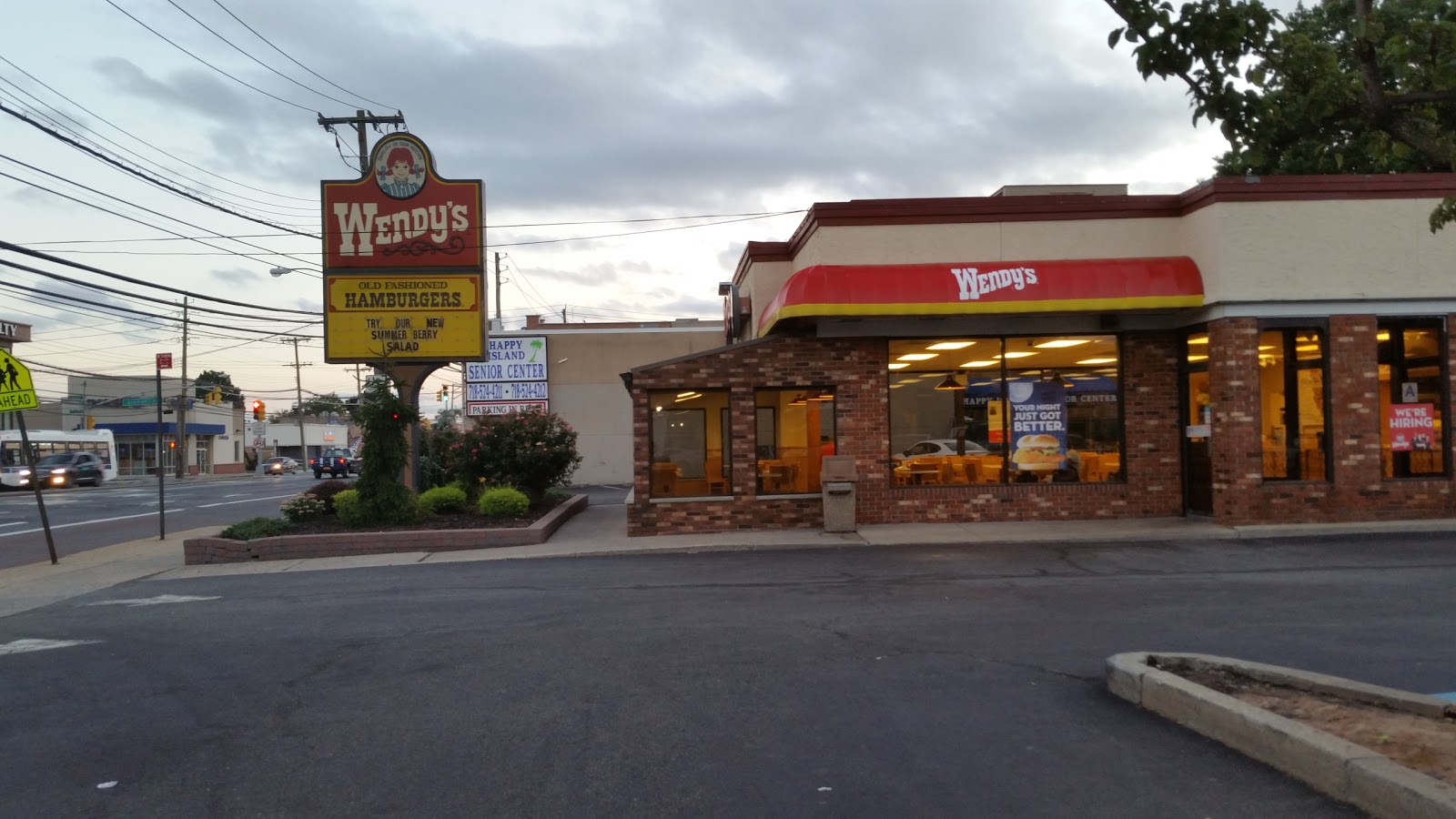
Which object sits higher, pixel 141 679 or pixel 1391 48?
pixel 1391 48

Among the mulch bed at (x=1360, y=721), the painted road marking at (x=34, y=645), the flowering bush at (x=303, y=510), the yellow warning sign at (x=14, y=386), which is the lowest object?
the painted road marking at (x=34, y=645)

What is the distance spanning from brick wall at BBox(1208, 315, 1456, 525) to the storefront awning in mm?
1144

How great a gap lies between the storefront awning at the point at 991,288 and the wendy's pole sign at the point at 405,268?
8.00 m

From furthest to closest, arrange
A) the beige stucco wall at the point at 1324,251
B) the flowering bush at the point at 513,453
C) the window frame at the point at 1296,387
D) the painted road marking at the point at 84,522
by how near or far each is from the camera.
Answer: the painted road marking at the point at 84,522 < the flowering bush at the point at 513,453 < the window frame at the point at 1296,387 < the beige stucco wall at the point at 1324,251

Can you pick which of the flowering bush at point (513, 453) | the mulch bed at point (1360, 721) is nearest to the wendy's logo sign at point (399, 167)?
the flowering bush at point (513, 453)

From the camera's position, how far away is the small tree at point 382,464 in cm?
1789

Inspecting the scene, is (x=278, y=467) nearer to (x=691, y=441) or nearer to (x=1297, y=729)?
(x=691, y=441)

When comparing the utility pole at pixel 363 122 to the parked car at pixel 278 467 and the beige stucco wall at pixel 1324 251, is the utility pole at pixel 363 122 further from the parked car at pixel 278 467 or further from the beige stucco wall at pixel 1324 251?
the parked car at pixel 278 467

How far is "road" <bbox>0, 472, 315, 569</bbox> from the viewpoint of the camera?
2064cm

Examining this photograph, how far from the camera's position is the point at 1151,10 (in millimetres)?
6047

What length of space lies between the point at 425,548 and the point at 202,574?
3.19 metres

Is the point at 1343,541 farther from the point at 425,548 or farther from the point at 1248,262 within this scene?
the point at 425,548

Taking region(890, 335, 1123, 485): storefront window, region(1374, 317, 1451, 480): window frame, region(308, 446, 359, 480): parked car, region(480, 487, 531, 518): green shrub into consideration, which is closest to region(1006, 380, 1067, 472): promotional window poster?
region(890, 335, 1123, 485): storefront window

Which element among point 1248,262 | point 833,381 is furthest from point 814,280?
point 1248,262
